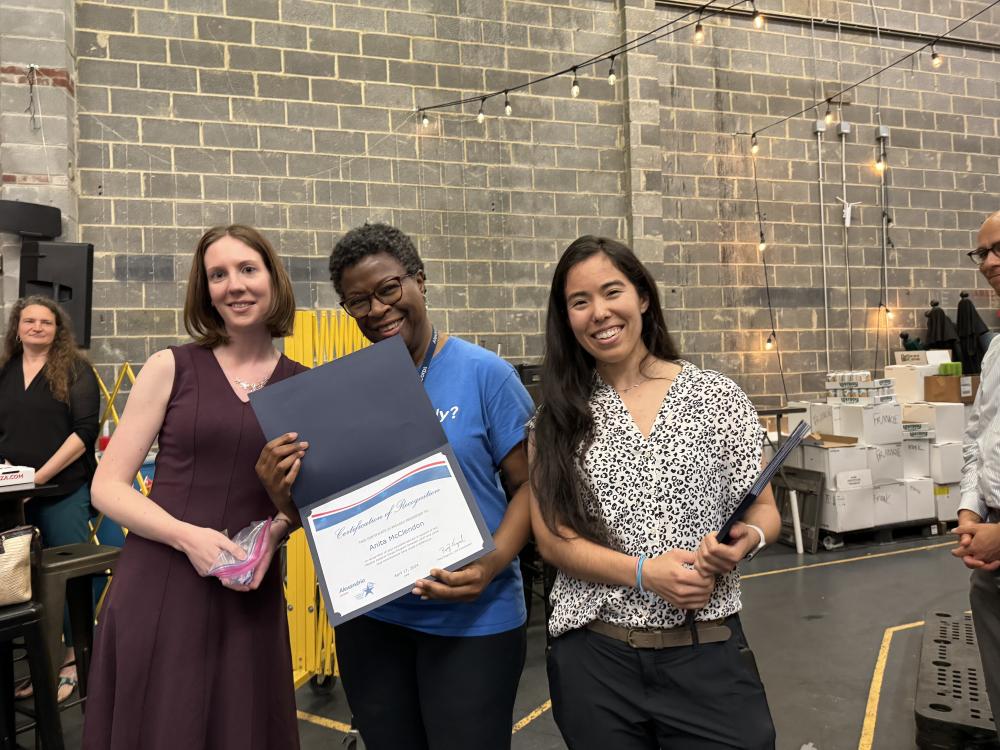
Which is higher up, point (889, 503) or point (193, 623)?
point (193, 623)

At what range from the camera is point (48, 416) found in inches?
134

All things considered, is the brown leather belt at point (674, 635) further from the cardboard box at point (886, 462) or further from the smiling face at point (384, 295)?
the cardboard box at point (886, 462)

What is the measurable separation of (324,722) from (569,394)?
2243 millimetres

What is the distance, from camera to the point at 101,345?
17.6ft

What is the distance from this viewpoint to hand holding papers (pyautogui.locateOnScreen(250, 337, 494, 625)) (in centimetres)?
115

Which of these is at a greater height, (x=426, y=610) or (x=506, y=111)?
(x=506, y=111)

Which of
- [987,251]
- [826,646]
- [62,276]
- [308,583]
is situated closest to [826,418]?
[826,646]

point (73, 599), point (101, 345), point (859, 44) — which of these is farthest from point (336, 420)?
point (859, 44)

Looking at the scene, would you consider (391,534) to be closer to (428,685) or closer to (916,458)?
(428,685)

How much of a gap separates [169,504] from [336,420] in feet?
1.36

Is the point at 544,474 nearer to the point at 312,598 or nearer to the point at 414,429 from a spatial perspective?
the point at 414,429

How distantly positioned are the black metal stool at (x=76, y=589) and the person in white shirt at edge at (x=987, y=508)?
2840 millimetres

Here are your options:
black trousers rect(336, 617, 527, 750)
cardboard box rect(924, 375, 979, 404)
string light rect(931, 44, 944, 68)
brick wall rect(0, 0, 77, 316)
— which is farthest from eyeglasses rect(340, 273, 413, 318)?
string light rect(931, 44, 944, 68)

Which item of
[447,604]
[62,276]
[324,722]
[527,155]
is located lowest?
[324,722]
